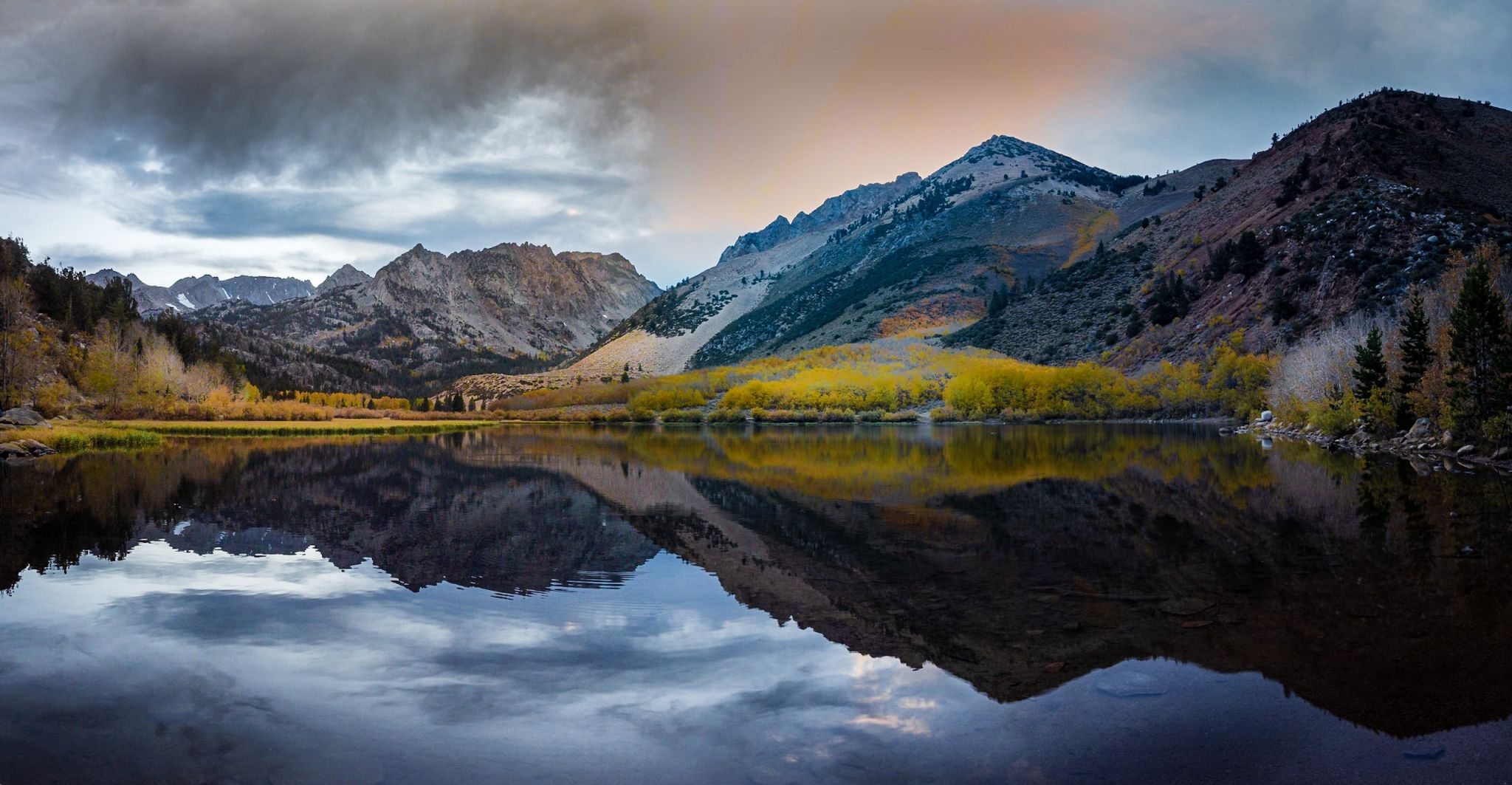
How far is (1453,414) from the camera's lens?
3197 centimetres

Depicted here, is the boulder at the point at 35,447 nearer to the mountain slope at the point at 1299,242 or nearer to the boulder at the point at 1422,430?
the boulder at the point at 1422,430

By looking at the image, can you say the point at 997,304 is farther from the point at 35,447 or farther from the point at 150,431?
the point at 35,447

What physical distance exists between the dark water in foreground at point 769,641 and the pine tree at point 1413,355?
1584cm

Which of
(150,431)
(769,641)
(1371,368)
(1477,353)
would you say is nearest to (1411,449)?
(1371,368)

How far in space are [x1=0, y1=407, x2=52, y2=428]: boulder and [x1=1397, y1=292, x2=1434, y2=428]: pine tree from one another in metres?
72.8

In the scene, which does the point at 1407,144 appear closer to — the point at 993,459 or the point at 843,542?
the point at 993,459

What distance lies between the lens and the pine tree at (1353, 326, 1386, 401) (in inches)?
1475

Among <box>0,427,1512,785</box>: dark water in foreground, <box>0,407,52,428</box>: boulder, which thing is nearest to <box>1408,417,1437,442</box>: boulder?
<box>0,427,1512,785</box>: dark water in foreground

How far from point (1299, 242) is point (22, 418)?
11420 centimetres

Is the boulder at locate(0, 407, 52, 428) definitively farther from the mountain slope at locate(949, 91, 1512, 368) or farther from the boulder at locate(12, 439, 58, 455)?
the mountain slope at locate(949, 91, 1512, 368)

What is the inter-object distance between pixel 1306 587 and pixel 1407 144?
4630 inches

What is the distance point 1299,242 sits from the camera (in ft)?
287

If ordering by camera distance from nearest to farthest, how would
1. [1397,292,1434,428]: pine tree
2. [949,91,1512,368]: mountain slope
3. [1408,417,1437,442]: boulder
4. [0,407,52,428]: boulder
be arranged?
[1397,292,1434,428]: pine tree < [1408,417,1437,442]: boulder < [0,407,52,428]: boulder < [949,91,1512,368]: mountain slope

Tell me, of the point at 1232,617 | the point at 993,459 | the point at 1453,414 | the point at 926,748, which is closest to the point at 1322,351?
the point at 1453,414
